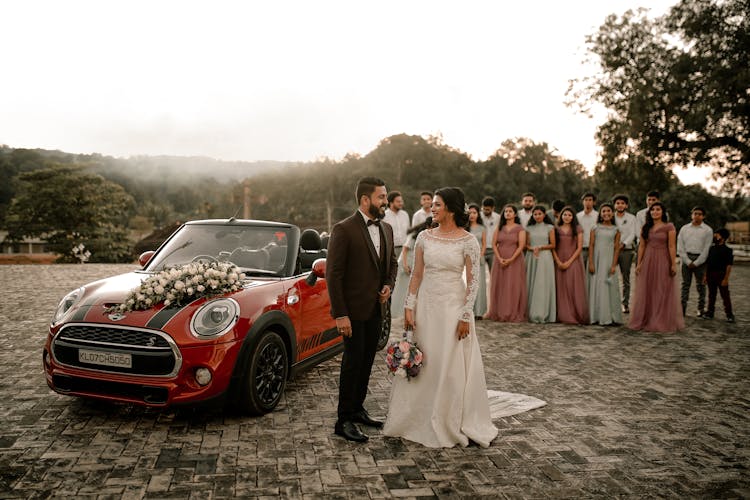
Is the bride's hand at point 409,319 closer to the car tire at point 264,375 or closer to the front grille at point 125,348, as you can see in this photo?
the car tire at point 264,375

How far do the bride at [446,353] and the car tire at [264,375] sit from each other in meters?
1.14

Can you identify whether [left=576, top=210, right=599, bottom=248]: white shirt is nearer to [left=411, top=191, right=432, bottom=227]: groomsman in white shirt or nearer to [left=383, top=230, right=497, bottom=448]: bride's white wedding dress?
[left=411, top=191, right=432, bottom=227]: groomsman in white shirt

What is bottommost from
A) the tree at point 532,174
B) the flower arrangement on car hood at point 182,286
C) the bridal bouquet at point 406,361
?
the bridal bouquet at point 406,361

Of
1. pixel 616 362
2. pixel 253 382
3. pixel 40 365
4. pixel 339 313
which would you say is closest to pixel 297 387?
pixel 253 382

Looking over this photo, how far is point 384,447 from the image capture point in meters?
4.47

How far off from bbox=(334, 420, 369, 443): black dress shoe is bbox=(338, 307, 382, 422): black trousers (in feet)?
0.15

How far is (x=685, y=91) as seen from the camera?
939 inches

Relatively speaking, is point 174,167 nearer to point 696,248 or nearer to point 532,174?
point 532,174

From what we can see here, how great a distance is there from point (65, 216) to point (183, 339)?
49159 millimetres

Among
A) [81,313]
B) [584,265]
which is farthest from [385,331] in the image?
[584,265]

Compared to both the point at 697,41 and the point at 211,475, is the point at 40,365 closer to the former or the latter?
the point at 211,475

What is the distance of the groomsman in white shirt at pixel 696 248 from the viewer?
1102 cm

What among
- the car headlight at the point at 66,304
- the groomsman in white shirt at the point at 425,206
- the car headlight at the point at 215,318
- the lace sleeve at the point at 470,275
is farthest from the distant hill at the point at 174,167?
the lace sleeve at the point at 470,275

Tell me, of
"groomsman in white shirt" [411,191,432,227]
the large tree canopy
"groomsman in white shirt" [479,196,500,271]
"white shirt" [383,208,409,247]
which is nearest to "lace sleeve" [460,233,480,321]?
"groomsman in white shirt" [411,191,432,227]
